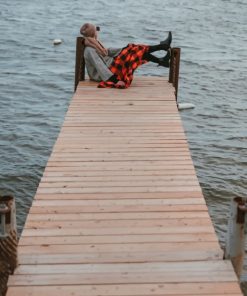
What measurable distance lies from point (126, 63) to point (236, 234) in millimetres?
5799

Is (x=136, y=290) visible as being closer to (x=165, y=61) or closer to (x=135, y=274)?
(x=135, y=274)

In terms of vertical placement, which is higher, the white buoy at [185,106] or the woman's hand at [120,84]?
the woman's hand at [120,84]

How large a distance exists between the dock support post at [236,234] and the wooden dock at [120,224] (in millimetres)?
110

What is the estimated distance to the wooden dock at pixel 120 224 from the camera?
4672mm

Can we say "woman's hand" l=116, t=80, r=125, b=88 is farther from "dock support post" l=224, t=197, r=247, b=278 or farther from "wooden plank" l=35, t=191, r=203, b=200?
"dock support post" l=224, t=197, r=247, b=278

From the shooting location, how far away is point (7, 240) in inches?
182

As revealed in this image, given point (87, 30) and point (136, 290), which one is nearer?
point (136, 290)

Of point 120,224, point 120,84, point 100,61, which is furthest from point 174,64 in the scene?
point 120,224

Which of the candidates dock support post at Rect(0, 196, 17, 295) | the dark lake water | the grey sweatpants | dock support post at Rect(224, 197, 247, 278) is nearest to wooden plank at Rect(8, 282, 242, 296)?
dock support post at Rect(0, 196, 17, 295)

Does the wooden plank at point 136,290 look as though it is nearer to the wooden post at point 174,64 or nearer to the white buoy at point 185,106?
the wooden post at point 174,64

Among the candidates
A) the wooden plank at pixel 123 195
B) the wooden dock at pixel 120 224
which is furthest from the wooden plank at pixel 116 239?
the wooden plank at pixel 123 195

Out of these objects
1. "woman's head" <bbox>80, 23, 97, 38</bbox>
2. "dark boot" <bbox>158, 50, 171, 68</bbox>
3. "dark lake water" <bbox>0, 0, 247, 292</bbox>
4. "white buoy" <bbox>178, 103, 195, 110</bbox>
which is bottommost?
"dark lake water" <bbox>0, 0, 247, 292</bbox>

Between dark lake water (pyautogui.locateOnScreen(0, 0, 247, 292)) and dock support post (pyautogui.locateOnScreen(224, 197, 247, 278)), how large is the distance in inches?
143

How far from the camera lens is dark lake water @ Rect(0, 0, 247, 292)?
428 inches
